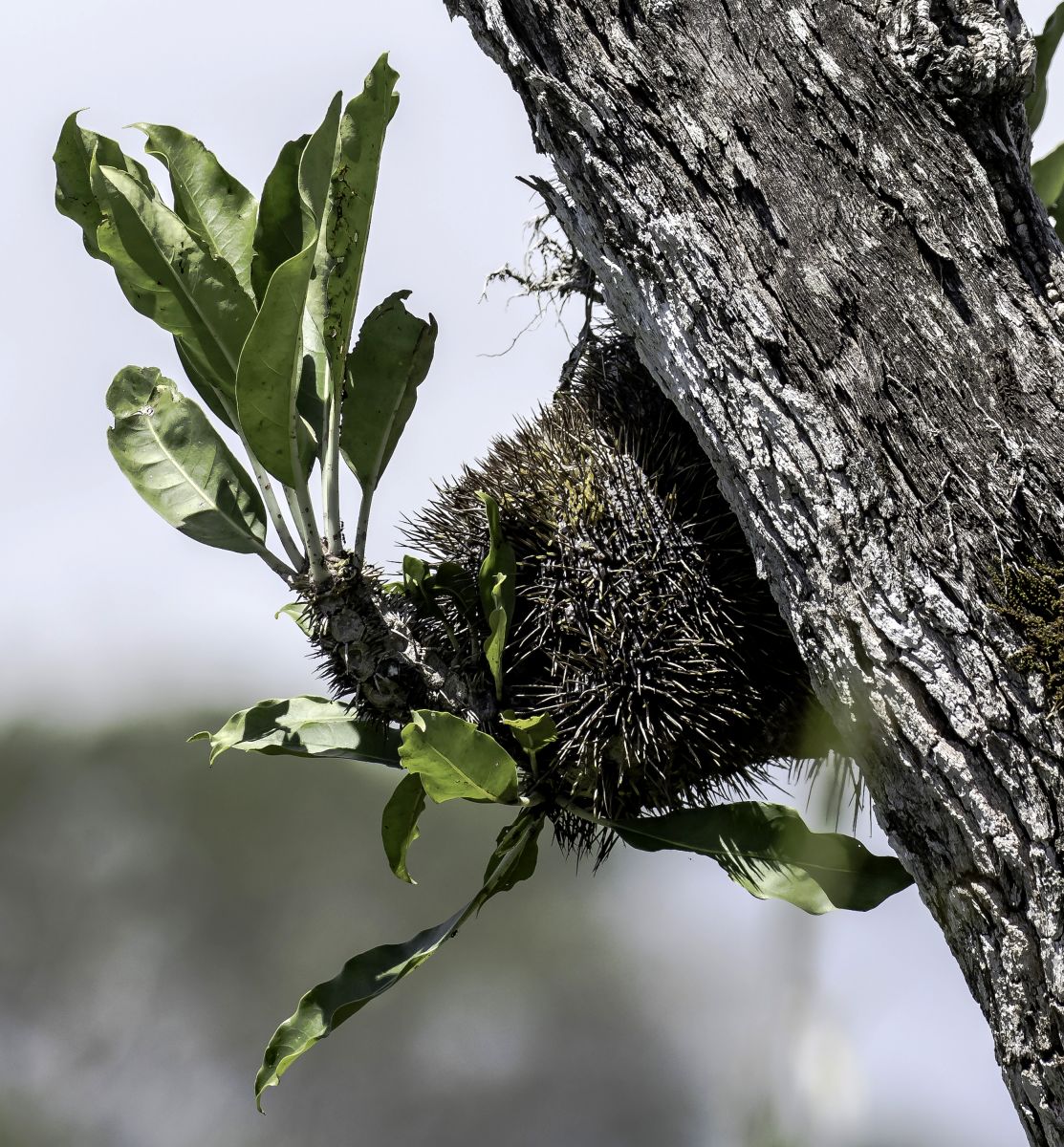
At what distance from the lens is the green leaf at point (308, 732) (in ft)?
3.70

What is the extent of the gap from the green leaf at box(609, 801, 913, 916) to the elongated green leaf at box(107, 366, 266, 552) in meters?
0.56

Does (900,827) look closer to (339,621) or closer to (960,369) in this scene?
(960,369)

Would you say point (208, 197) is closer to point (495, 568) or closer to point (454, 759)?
point (495, 568)

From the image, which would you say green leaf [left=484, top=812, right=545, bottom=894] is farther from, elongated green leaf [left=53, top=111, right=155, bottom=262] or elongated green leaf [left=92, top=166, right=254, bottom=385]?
elongated green leaf [left=53, top=111, right=155, bottom=262]

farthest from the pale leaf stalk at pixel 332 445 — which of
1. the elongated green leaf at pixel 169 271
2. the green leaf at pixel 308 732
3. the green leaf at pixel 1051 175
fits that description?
the green leaf at pixel 1051 175

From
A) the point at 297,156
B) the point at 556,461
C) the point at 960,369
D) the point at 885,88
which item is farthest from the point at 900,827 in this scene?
the point at 297,156

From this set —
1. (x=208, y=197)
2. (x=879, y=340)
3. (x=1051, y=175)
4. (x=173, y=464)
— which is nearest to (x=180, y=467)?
(x=173, y=464)

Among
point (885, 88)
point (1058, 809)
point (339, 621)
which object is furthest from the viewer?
point (339, 621)

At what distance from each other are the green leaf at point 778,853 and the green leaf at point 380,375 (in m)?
0.51

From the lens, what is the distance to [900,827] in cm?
88

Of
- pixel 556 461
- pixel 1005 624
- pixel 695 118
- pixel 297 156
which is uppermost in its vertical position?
pixel 297 156

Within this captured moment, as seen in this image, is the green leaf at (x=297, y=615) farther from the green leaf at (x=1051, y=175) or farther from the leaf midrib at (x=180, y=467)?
the green leaf at (x=1051, y=175)

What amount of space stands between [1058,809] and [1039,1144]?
0.29 m

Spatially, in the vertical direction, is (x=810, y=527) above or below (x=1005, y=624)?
above
